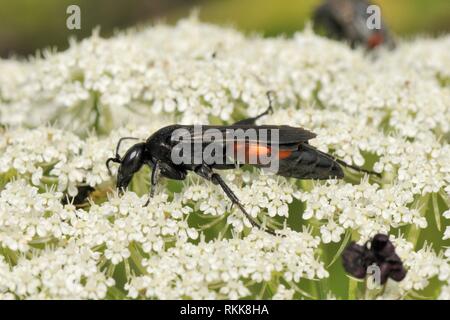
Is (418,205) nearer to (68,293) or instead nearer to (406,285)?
(406,285)

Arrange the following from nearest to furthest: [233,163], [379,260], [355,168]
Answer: [379,260], [233,163], [355,168]

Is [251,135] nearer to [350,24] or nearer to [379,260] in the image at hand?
[379,260]

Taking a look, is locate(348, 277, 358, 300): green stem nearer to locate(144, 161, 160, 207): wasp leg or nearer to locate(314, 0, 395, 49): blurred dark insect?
locate(144, 161, 160, 207): wasp leg

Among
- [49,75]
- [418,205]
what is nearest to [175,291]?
[418,205]

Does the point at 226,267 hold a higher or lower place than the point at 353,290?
higher
